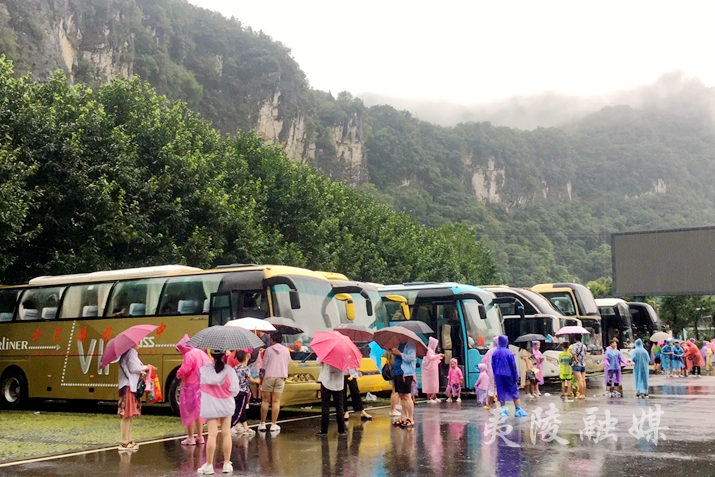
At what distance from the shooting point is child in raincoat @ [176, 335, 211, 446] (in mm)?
11117

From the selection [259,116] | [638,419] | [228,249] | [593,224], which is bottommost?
[638,419]

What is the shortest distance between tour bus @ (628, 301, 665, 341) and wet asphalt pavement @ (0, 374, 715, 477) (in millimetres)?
28337

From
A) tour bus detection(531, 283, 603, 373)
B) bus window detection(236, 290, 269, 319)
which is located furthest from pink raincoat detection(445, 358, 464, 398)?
tour bus detection(531, 283, 603, 373)

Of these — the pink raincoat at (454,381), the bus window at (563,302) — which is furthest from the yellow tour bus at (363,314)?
the bus window at (563,302)

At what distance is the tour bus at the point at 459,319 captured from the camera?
68.2 feet

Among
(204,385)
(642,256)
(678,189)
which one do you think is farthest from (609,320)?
(678,189)

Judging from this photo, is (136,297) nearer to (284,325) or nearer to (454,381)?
(284,325)

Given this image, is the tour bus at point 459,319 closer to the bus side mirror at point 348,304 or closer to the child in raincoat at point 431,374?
the child in raincoat at point 431,374

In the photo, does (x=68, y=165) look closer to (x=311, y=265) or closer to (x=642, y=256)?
(x=311, y=265)

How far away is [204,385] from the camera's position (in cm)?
916

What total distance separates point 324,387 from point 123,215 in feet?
41.1

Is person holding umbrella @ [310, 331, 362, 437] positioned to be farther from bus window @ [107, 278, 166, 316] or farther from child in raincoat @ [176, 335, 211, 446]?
bus window @ [107, 278, 166, 316]

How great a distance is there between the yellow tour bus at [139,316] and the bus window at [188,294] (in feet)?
0.07

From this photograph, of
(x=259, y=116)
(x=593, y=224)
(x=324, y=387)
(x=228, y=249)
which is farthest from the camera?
(x=593, y=224)
